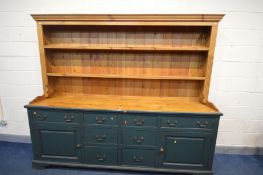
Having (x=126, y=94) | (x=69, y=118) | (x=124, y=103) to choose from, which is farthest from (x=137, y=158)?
(x=69, y=118)

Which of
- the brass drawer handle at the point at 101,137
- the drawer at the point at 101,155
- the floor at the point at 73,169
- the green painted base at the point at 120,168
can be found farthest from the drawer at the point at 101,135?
the floor at the point at 73,169

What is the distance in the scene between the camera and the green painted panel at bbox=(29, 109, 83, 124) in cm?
204

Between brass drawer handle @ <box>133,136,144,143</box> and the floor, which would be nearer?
brass drawer handle @ <box>133,136,144,143</box>

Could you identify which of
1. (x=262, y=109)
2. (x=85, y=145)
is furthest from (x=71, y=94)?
(x=262, y=109)

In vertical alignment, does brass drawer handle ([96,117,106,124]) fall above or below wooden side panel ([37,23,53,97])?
below

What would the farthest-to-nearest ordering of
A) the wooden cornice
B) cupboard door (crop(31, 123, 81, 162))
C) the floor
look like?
the floor
cupboard door (crop(31, 123, 81, 162))
the wooden cornice

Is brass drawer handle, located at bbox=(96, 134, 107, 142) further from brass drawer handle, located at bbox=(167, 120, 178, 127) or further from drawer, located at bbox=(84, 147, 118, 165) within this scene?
brass drawer handle, located at bbox=(167, 120, 178, 127)

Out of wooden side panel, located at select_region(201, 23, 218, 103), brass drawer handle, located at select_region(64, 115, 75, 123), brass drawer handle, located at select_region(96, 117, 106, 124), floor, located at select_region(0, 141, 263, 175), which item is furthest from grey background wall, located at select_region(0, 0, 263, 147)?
brass drawer handle, located at select_region(96, 117, 106, 124)

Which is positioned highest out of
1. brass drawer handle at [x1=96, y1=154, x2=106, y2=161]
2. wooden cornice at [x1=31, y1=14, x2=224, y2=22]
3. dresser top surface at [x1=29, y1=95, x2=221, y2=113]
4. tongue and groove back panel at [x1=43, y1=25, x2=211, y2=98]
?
wooden cornice at [x1=31, y1=14, x2=224, y2=22]

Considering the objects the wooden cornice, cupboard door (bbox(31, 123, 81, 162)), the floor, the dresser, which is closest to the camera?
the wooden cornice

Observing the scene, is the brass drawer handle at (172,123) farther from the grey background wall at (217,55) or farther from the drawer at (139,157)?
the grey background wall at (217,55)

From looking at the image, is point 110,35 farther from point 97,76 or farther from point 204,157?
point 204,157

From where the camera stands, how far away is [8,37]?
2.40m

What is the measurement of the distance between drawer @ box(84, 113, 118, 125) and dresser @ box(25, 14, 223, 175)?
11mm
